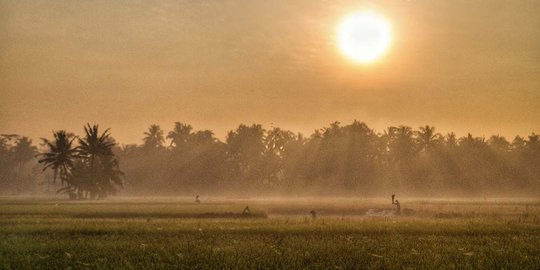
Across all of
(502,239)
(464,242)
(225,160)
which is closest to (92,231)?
(464,242)

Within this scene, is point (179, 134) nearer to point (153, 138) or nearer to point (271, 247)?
point (153, 138)

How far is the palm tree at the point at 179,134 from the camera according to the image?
490ft

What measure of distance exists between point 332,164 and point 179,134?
52.1m

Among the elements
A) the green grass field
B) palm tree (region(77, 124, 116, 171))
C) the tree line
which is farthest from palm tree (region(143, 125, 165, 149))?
the green grass field

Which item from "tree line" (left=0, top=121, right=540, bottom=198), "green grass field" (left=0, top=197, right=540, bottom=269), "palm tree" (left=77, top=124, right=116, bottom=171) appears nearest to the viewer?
"green grass field" (left=0, top=197, right=540, bottom=269)

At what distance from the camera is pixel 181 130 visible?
151 metres

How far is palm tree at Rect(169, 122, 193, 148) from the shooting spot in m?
149

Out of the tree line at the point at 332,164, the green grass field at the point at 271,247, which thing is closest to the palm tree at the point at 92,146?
the tree line at the point at 332,164

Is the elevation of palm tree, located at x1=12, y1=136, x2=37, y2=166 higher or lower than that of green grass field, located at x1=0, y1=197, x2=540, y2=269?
higher

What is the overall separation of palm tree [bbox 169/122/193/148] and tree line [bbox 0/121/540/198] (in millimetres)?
316

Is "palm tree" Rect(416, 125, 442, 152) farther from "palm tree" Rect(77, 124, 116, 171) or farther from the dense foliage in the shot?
"palm tree" Rect(77, 124, 116, 171)

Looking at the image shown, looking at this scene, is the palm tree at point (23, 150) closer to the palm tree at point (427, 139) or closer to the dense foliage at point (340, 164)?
the dense foliage at point (340, 164)

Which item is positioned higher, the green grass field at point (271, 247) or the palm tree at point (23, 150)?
the palm tree at point (23, 150)

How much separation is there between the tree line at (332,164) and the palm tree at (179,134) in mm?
316
